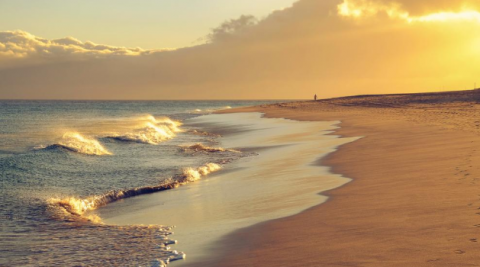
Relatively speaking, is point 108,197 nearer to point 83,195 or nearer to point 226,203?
point 83,195

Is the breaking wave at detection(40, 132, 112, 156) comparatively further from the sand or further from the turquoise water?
the sand

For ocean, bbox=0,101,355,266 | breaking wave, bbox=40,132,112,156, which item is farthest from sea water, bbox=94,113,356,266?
breaking wave, bbox=40,132,112,156

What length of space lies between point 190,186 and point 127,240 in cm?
561

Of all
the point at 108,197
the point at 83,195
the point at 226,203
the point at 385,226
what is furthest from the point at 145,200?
the point at 385,226

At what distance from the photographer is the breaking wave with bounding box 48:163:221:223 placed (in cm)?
1189

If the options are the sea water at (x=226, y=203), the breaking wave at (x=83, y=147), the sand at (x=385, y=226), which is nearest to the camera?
the sand at (x=385, y=226)

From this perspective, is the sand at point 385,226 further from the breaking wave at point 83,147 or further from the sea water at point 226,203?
the breaking wave at point 83,147

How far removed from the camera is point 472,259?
599 cm

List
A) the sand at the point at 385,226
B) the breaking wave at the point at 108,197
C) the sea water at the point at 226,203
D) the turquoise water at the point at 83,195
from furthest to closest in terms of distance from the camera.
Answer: the breaking wave at the point at 108,197, the sea water at the point at 226,203, the turquoise water at the point at 83,195, the sand at the point at 385,226

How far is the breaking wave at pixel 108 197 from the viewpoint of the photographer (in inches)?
468

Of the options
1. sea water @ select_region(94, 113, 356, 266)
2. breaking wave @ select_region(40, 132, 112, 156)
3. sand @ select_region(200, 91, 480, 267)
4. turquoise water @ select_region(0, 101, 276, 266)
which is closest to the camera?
sand @ select_region(200, 91, 480, 267)

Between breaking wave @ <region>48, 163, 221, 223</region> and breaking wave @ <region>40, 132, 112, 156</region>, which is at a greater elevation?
breaking wave @ <region>40, 132, 112, 156</region>

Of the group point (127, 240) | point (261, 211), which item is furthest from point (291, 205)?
point (127, 240)

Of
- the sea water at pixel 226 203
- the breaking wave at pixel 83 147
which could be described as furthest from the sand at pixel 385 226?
the breaking wave at pixel 83 147
